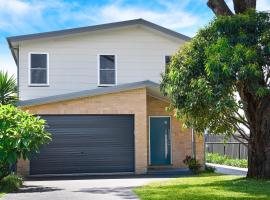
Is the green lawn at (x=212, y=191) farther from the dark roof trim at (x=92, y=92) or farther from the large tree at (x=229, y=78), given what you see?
the dark roof trim at (x=92, y=92)

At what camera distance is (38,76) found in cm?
2645

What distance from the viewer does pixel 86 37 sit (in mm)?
27281

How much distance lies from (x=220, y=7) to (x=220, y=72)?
13.8 ft

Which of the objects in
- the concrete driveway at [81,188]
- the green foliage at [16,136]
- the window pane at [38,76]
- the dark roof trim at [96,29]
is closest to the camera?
the concrete driveway at [81,188]

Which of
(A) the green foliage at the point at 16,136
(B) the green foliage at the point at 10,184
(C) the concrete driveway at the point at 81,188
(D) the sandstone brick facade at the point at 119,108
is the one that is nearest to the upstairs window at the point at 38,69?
(D) the sandstone brick facade at the point at 119,108

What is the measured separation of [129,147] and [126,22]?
272 inches

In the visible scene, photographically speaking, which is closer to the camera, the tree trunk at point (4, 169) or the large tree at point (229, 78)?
the large tree at point (229, 78)

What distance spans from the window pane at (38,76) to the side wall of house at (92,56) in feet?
0.90

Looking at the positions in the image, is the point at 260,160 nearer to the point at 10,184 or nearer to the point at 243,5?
the point at 243,5

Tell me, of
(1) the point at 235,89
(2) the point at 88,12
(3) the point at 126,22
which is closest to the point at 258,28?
(1) the point at 235,89

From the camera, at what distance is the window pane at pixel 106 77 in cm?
2716

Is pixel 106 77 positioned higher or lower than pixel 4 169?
higher

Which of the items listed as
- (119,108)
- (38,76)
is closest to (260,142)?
(119,108)

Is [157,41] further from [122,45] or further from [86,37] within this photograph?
[86,37]
